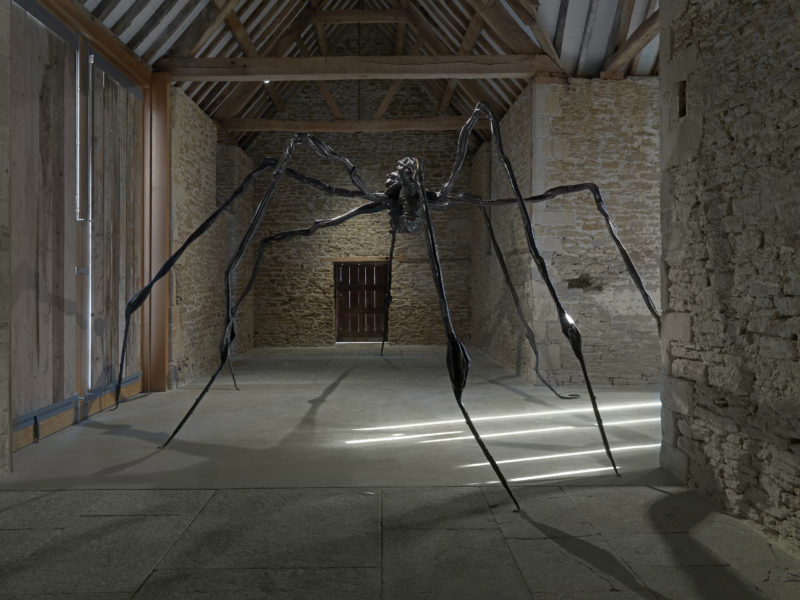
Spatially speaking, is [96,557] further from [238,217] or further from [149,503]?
[238,217]

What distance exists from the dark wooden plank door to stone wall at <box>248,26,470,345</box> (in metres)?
0.70

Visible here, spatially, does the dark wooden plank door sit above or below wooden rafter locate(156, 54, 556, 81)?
below

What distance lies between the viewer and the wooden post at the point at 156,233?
625cm

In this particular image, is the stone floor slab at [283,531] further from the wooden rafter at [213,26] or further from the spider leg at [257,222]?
the wooden rafter at [213,26]

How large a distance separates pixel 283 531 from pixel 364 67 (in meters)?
5.47

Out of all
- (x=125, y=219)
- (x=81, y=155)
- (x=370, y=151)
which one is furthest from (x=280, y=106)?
(x=81, y=155)

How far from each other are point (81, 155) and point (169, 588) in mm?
4031

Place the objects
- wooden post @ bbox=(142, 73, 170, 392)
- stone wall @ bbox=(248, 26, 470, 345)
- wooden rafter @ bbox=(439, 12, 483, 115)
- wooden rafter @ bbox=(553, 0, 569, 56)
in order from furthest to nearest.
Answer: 1. stone wall @ bbox=(248, 26, 470, 345)
2. wooden rafter @ bbox=(439, 12, 483, 115)
3. wooden post @ bbox=(142, 73, 170, 392)
4. wooden rafter @ bbox=(553, 0, 569, 56)

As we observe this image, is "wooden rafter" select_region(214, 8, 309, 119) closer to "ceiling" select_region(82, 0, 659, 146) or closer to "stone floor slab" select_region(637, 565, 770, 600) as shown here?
"ceiling" select_region(82, 0, 659, 146)

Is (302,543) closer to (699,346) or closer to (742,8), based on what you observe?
(699,346)

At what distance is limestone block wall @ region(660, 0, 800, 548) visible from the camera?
231 centimetres

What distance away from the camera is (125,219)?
5797mm

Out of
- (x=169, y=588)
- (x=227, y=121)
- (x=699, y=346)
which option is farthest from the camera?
(x=227, y=121)

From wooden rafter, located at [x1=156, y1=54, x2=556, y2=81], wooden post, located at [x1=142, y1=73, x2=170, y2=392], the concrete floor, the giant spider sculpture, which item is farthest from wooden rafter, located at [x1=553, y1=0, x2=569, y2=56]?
wooden post, located at [x1=142, y1=73, x2=170, y2=392]
